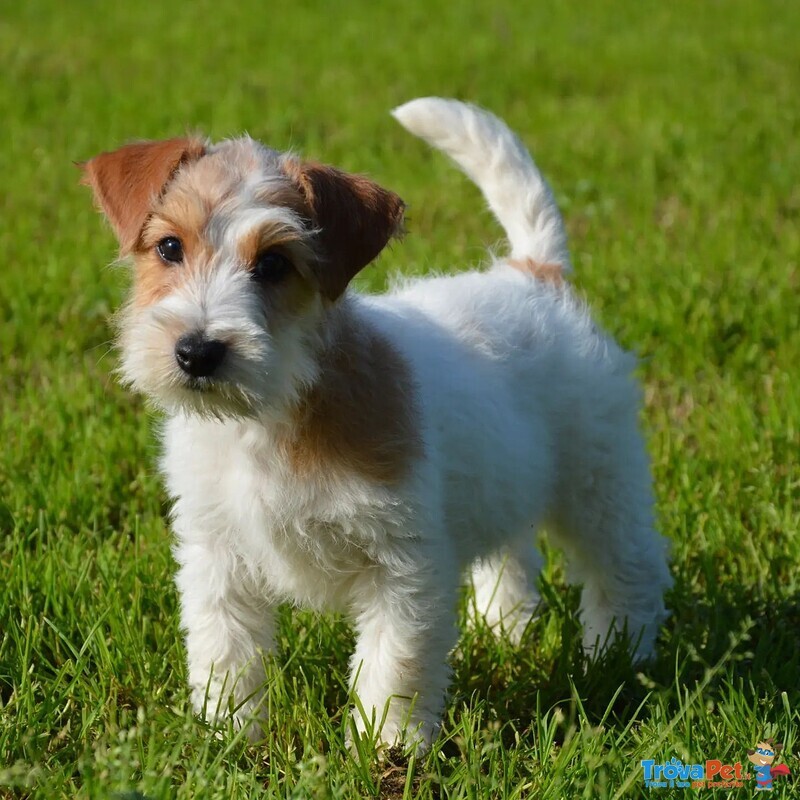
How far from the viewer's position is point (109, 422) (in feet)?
19.2

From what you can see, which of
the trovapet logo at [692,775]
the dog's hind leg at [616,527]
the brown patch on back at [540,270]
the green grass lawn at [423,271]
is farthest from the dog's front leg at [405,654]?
the brown patch on back at [540,270]

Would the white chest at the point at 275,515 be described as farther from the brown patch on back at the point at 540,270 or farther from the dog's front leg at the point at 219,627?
the brown patch on back at the point at 540,270

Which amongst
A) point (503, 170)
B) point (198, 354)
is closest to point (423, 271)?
point (503, 170)

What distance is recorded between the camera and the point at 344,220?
3.65m

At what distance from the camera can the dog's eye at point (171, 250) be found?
142 inches

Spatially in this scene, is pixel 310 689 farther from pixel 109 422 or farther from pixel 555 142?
pixel 555 142

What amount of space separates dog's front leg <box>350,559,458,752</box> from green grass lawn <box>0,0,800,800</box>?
0.13 m

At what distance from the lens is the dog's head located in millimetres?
3307

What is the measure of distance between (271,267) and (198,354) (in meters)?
0.45

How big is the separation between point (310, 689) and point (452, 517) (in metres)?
0.74

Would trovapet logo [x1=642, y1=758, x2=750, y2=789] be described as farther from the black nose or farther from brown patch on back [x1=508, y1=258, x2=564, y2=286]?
brown patch on back [x1=508, y1=258, x2=564, y2=286]

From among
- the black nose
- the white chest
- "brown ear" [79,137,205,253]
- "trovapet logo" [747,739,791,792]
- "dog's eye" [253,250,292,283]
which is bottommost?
"trovapet logo" [747,739,791,792]

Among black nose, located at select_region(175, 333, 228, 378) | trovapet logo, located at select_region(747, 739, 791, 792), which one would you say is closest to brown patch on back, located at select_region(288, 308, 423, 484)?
black nose, located at select_region(175, 333, 228, 378)

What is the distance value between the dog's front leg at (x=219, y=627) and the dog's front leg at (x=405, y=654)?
1.27ft
